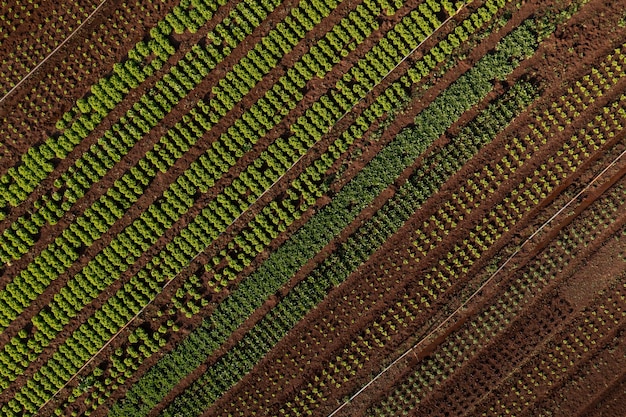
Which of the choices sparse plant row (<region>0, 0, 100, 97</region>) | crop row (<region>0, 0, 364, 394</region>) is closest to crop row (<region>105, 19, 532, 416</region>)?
crop row (<region>0, 0, 364, 394</region>)

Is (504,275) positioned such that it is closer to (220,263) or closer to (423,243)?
(423,243)

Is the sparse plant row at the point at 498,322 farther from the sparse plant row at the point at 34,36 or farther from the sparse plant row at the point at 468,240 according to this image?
the sparse plant row at the point at 34,36

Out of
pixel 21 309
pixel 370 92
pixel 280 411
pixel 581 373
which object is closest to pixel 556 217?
pixel 581 373

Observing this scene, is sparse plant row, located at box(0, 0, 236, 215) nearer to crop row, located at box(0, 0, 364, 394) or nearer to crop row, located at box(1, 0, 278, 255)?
crop row, located at box(1, 0, 278, 255)

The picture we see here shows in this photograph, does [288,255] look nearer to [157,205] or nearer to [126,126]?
[157,205]

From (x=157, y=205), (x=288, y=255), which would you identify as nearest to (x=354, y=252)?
(x=288, y=255)

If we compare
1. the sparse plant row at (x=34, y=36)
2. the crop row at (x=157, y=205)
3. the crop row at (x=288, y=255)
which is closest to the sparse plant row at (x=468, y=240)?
the crop row at (x=288, y=255)
